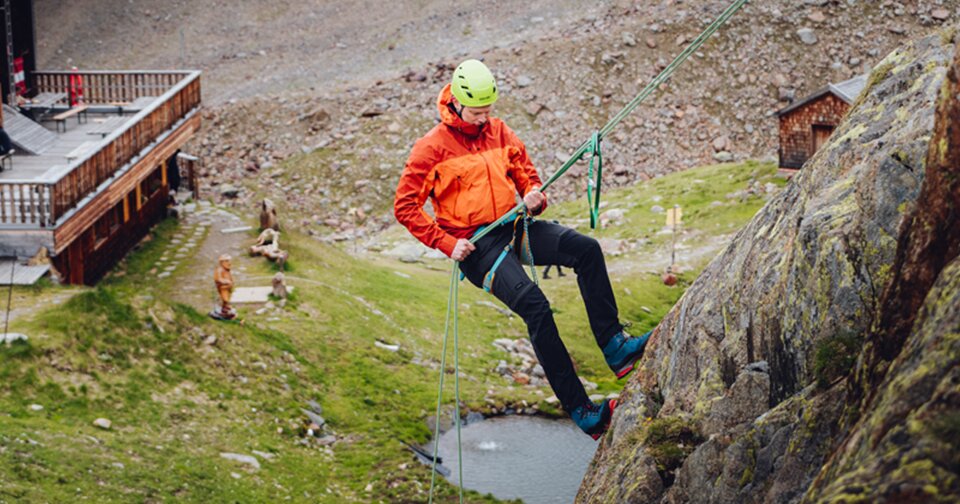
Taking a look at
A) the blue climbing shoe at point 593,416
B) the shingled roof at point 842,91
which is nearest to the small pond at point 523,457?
the blue climbing shoe at point 593,416

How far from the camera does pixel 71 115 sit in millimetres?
38344

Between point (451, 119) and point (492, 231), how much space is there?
1.16 meters

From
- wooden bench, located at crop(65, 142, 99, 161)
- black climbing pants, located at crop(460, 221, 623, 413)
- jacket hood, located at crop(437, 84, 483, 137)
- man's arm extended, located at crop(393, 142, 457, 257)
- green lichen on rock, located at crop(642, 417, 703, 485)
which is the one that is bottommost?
wooden bench, located at crop(65, 142, 99, 161)

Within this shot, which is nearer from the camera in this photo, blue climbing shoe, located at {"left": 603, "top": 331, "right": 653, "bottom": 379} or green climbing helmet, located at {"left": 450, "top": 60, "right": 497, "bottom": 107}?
green climbing helmet, located at {"left": 450, "top": 60, "right": 497, "bottom": 107}

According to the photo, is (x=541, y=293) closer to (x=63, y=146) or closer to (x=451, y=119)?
(x=451, y=119)

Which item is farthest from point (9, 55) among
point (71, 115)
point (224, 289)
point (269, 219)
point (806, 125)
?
point (806, 125)

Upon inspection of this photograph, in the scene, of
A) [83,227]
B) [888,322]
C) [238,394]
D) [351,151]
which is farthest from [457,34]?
[888,322]

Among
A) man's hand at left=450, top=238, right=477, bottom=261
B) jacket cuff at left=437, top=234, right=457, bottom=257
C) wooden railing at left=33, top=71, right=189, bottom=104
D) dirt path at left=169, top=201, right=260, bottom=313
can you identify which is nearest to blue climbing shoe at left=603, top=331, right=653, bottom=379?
man's hand at left=450, top=238, right=477, bottom=261

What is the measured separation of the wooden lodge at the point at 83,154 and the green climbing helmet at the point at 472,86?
18.9 metres

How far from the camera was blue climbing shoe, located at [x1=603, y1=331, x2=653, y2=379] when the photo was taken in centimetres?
1098

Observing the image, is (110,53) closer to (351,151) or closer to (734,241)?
(351,151)

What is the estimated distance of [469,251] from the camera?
10648mm

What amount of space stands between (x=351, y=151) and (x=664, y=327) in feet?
134

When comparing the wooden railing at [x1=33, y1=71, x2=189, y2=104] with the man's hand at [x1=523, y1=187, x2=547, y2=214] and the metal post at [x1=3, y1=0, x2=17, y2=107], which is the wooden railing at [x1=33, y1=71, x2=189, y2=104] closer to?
the metal post at [x1=3, y1=0, x2=17, y2=107]
